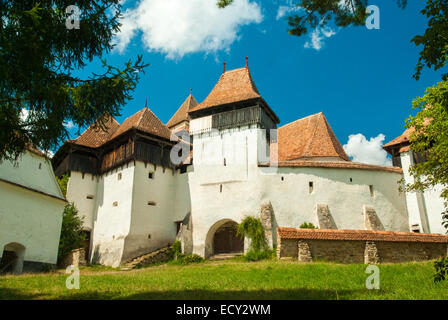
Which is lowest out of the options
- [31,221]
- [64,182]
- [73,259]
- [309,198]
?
[73,259]

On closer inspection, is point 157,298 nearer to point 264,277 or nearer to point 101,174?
point 264,277

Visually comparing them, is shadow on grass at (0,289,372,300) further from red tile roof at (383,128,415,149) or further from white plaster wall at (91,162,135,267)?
red tile roof at (383,128,415,149)

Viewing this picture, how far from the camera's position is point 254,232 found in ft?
64.8

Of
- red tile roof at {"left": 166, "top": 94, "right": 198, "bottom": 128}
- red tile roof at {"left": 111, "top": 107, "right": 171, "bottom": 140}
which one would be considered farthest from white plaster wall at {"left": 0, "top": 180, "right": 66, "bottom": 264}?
red tile roof at {"left": 166, "top": 94, "right": 198, "bottom": 128}

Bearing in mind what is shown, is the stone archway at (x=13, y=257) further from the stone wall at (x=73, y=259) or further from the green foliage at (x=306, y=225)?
the green foliage at (x=306, y=225)

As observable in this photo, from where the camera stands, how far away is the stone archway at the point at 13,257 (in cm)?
1569

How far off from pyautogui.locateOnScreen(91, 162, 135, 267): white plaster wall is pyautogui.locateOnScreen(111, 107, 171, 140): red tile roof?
2.40 meters

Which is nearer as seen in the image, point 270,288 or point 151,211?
point 270,288

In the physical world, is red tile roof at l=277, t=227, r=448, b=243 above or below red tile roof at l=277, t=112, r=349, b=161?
below

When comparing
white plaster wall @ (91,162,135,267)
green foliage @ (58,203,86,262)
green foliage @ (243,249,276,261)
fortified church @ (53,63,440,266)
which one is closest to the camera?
green foliage @ (243,249,276,261)

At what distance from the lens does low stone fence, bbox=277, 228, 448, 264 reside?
15.7m

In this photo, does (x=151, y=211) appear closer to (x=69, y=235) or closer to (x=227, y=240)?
(x=69, y=235)

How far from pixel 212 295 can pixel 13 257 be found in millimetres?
12333

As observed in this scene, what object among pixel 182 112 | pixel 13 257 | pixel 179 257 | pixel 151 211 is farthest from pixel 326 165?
pixel 182 112
